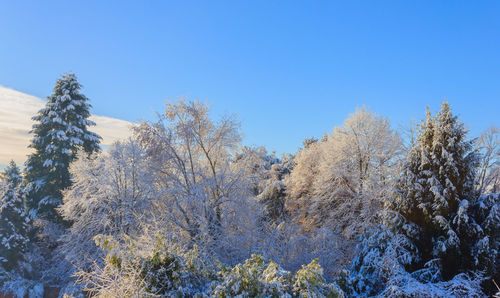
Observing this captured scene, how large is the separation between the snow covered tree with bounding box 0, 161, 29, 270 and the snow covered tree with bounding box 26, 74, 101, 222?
274cm

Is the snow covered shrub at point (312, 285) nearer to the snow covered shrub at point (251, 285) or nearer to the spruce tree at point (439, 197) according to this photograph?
the snow covered shrub at point (251, 285)

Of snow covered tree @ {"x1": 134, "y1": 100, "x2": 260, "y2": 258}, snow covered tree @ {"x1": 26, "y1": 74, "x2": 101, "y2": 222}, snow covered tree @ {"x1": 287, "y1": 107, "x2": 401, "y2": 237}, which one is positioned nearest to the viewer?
snow covered tree @ {"x1": 134, "y1": 100, "x2": 260, "y2": 258}

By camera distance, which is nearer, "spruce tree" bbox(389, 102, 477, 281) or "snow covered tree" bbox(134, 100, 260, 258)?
"spruce tree" bbox(389, 102, 477, 281)

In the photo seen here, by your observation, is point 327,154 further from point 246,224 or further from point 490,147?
point 490,147

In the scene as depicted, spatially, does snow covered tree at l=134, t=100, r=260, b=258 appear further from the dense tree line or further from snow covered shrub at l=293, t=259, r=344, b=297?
snow covered shrub at l=293, t=259, r=344, b=297

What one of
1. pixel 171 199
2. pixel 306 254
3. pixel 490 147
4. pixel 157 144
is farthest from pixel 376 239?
pixel 490 147

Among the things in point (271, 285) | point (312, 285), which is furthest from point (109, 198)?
point (312, 285)

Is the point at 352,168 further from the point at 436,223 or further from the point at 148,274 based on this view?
the point at 148,274

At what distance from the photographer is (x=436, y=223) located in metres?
7.17

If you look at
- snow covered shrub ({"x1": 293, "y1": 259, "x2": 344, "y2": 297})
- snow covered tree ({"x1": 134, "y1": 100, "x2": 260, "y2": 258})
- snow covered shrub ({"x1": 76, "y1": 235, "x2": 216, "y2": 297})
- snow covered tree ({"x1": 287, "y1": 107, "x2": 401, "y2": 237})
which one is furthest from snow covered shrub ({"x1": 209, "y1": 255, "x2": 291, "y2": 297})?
snow covered tree ({"x1": 287, "y1": 107, "x2": 401, "y2": 237})

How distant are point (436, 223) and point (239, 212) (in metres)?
6.38

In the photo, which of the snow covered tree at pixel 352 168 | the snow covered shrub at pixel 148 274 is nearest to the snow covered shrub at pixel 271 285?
the snow covered shrub at pixel 148 274

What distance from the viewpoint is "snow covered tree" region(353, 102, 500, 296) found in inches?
265

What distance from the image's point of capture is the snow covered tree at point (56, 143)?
1684cm
